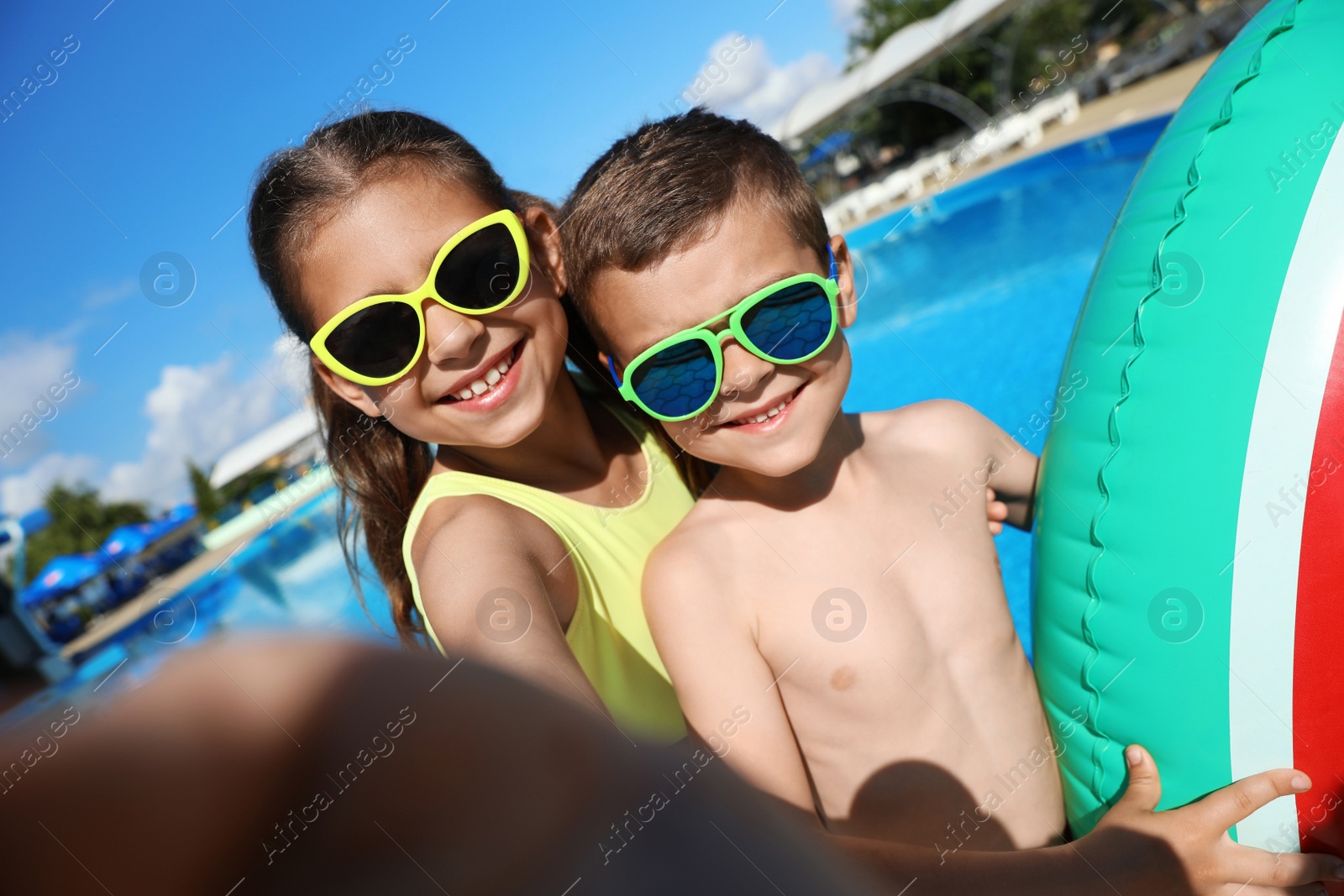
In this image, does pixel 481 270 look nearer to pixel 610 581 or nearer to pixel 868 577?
pixel 610 581

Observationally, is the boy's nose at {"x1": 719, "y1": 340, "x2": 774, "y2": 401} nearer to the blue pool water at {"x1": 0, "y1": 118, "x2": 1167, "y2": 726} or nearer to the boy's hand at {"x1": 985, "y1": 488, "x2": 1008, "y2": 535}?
the boy's hand at {"x1": 985, "y1": 488, "x2": 1008, "y2": 535}

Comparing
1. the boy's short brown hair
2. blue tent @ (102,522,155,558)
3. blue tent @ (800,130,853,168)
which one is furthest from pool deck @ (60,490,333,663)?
blue tent @ (800,130,853,168)

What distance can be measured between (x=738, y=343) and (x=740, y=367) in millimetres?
48

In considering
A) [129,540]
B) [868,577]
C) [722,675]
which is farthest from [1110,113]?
[129,540]

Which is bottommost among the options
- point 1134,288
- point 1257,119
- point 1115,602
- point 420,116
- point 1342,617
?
point 1342,617

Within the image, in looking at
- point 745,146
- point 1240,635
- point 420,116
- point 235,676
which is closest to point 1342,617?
point 1240,635

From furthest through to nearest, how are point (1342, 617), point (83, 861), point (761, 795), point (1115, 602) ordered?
point (1115, 602) < point (1342, 617) < point (761, 795) < point (83, 861)

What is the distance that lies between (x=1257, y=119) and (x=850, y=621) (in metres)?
1.16

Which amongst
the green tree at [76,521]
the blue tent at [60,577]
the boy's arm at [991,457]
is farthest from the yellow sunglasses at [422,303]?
the blue tent at [60,577]

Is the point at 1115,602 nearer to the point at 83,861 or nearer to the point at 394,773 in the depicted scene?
the point at 394,773

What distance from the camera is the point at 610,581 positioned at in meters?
1.84

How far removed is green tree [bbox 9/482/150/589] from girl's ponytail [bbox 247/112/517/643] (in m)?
12.4

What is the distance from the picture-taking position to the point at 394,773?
427 millimetres

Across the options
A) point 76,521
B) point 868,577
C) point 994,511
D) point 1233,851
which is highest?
point 76,521
